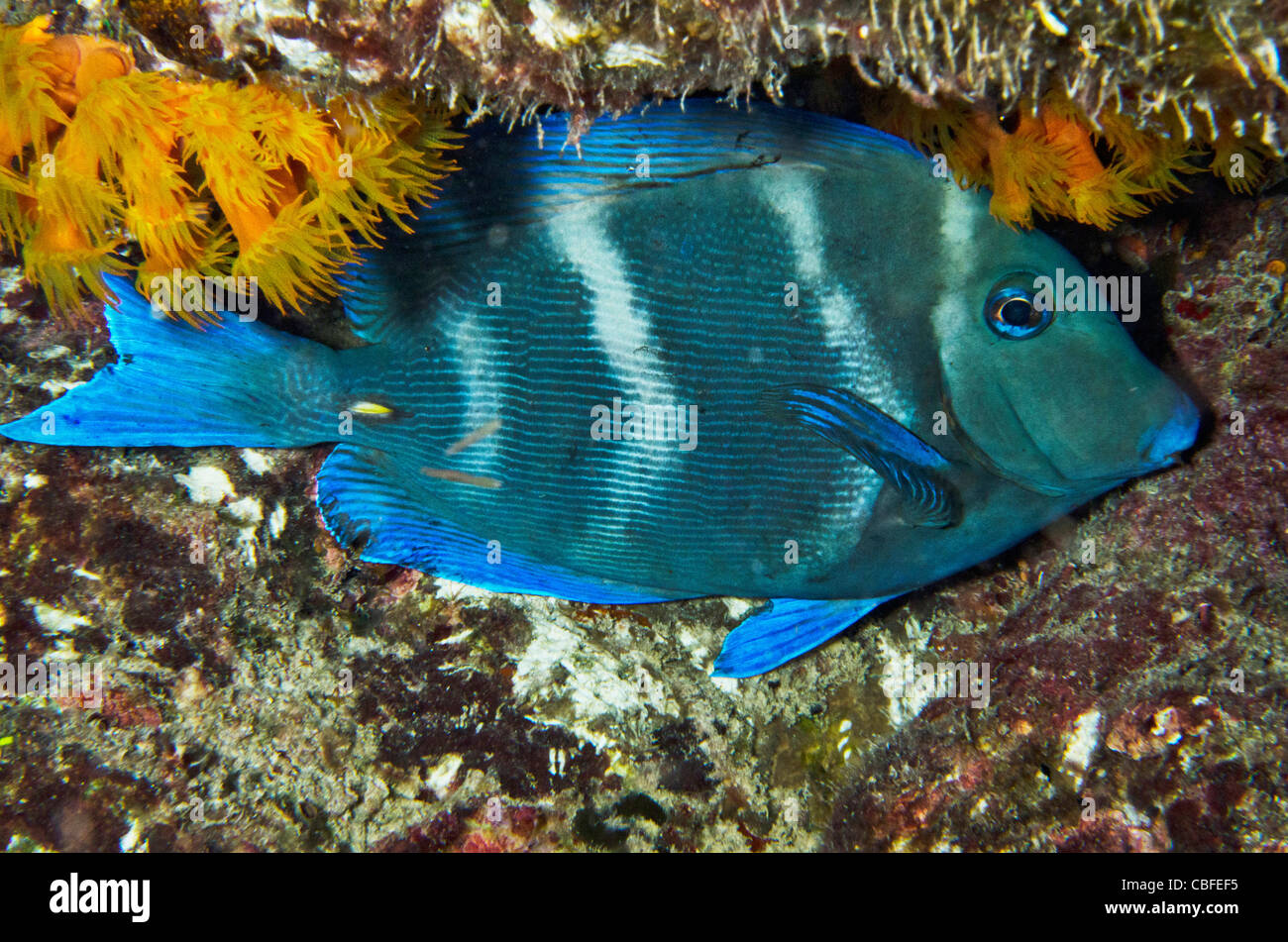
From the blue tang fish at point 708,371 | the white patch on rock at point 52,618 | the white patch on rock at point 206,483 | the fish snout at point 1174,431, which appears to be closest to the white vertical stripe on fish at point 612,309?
the blue tang fish at point 708,371

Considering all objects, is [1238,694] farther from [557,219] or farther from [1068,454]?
[557,219]

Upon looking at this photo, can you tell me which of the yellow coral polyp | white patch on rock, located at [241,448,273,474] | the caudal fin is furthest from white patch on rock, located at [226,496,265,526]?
the yellow coral polyp

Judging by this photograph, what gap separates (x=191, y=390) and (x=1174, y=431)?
2828mm

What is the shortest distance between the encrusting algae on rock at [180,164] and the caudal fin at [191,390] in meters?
0.20

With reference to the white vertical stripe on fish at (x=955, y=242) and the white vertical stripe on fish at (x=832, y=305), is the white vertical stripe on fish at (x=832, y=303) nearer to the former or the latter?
the white vertical stripe on fish at (x=832, y=305)

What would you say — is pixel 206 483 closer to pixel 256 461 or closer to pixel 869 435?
pixel 256 461

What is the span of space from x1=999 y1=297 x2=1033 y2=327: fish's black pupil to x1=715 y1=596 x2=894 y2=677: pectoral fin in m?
1.01

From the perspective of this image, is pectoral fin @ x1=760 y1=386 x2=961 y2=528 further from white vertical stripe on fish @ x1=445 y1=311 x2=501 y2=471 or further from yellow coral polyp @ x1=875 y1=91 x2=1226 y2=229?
white vertical stripe on fish @ x1=445 y1=311 x2=501 y2=471

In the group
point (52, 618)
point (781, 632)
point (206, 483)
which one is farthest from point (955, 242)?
point (52, 618)

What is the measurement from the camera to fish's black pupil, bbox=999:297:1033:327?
1.81 m

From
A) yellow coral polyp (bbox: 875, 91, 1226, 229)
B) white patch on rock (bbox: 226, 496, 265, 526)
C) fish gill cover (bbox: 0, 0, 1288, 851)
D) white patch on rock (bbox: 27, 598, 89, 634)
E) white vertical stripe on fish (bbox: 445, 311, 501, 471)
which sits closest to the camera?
fish gill cover (bbox: 0, 0, 1288, 851)

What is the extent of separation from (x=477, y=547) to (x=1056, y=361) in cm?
187

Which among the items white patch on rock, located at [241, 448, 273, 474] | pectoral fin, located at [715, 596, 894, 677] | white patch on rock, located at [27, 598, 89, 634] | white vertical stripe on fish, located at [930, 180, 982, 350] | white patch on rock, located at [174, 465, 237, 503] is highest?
white vertical stripe on fish, located at [930, 180, 982, 350]

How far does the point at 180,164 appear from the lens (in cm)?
176
